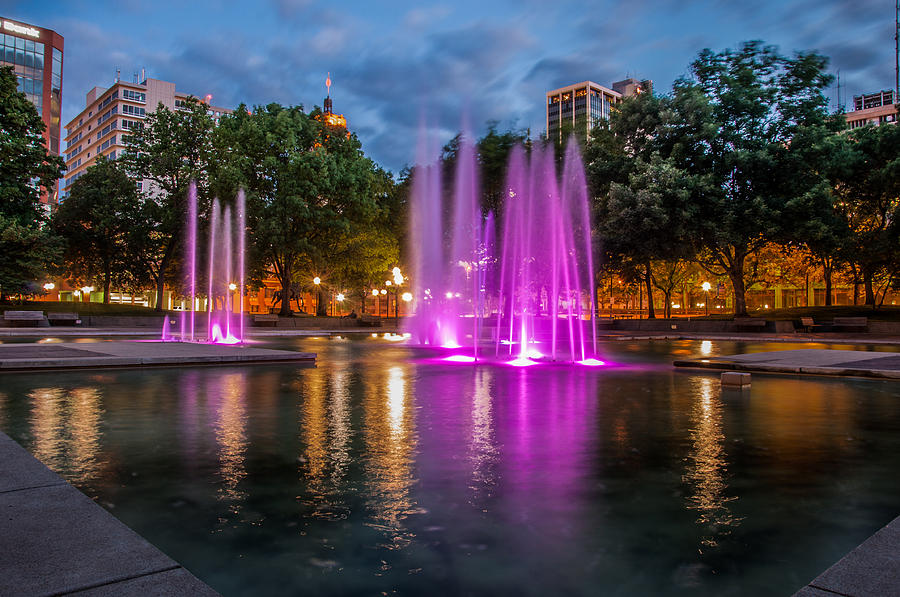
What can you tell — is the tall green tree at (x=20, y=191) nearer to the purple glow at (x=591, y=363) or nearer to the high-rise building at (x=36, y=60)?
the purple glow at (x=591, y=363)

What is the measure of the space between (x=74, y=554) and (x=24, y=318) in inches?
1428

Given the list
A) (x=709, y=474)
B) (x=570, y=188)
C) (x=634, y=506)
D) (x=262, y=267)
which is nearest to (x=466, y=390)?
(x=709, y=474)

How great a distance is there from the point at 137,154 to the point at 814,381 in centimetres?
4958

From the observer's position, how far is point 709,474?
205 inches

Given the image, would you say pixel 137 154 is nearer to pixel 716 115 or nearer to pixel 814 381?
pixel 716 115

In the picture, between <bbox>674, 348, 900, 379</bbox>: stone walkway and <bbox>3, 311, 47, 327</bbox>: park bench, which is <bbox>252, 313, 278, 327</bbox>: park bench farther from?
<bbox>674, 348, 900, 379</bbox>: stone walkway

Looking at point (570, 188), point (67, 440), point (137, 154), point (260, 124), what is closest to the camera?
point (67, 440)

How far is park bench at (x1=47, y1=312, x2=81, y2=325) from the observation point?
115 ft

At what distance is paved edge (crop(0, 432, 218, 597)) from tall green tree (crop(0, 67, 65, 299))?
34426 millimetres

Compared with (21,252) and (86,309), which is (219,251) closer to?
(86,309)

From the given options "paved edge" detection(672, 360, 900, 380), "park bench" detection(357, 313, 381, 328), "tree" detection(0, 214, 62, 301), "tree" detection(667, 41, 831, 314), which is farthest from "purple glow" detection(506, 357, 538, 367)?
"park bench" detection(357, 313, 381, 328)

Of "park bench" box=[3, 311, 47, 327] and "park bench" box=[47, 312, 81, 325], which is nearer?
"park bench" box=[3, 311, 47, 327]

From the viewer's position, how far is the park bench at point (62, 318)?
3516 centimetres

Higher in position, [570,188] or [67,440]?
[570,188]
